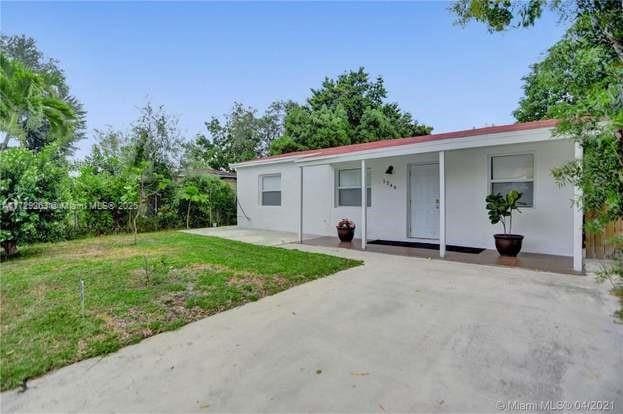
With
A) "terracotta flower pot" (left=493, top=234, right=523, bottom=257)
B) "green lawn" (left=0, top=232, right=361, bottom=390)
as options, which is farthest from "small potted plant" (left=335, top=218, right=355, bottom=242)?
"terracotta flower pot" (left=493, top=234, right=523, bottom=257)

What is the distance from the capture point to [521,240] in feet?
21.0

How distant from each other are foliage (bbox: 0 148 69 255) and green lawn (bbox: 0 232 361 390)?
57 centimetres

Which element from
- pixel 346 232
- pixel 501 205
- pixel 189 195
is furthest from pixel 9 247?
pixel 501 205

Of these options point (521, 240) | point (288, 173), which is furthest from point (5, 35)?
point (521, 240)

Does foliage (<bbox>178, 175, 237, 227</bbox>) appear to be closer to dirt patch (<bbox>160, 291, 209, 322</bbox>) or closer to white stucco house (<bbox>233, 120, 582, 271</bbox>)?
white stucco house (<bbox>233, 120, 582, 271</bbox>)

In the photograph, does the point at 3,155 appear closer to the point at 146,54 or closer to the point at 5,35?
the point at 146,54

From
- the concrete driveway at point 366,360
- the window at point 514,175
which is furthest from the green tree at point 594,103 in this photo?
the window at point 514,175

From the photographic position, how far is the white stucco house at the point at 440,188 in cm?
641

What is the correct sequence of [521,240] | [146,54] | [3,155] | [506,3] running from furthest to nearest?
[146,54], [521,240], [3,155], [506,3]

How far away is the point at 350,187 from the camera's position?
9.92m

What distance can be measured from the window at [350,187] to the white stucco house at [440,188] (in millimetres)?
30

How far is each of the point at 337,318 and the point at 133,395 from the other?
6.56 ft

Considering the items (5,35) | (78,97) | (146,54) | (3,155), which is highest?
(5,35)

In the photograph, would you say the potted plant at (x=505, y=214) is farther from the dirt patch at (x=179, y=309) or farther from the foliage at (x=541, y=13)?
the dirt patch at (x=179, y=309)
